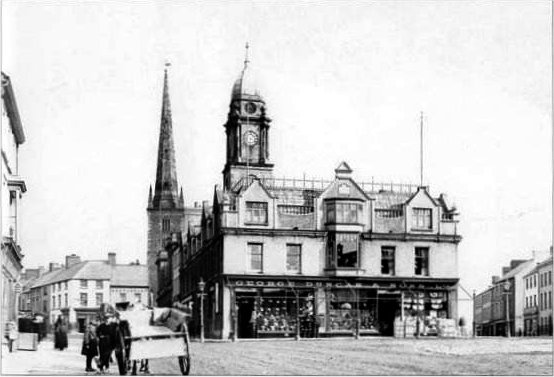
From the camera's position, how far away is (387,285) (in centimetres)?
4309

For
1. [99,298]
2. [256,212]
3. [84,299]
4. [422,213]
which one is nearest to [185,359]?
[84,299]

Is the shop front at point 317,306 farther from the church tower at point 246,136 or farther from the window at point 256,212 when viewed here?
the church tower at point 246,136

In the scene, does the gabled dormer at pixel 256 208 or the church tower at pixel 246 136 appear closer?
the gabled dormer at pixel 256 208

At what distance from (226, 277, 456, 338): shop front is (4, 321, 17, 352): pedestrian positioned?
18.3 meters

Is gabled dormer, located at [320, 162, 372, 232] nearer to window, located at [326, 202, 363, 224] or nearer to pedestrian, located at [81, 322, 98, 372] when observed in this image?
window, located at [326, 202, 363, 224]

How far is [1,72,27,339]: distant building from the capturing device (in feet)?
81.1

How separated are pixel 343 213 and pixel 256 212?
13.2 ft

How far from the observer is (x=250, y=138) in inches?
2172

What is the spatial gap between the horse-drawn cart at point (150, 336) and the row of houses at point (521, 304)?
28.2 meters

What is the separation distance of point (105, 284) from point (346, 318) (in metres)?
11.1

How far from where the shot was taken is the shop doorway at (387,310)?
4291 cm

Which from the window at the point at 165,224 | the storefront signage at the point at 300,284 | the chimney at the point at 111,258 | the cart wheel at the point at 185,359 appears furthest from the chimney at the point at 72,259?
the window at the point at 165,224

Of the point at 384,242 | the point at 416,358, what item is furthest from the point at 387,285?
the point at 416,358

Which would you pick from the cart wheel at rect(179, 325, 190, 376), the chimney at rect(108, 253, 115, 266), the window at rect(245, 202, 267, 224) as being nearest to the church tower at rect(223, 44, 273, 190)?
the window at rect(245, 202, 267, 224)
